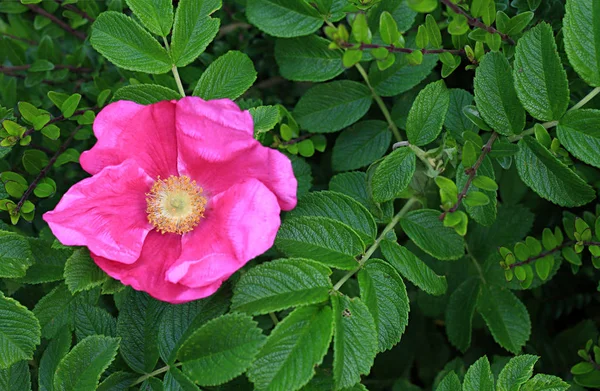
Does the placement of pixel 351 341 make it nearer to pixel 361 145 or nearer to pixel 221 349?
pixel 221 349

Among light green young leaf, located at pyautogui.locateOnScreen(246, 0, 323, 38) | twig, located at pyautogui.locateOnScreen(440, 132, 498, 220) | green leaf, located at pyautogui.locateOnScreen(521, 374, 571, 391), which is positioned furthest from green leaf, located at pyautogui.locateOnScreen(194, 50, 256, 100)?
green leaf, located at pyautogui.locateOnScreen(521, 374, 571, 391)

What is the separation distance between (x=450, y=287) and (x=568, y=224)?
0.46 meters

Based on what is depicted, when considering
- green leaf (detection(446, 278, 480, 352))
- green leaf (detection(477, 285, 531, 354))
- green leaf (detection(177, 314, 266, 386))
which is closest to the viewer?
green leaf (detection(177, 314, 266, 386))

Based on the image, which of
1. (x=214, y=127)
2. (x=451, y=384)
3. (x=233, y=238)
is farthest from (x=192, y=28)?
(x=451, y=384)

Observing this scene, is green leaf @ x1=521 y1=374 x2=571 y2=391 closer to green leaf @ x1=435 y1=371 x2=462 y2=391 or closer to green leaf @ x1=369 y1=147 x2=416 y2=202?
green leaf @ x1=435 y1=371 x2=462 y2=391

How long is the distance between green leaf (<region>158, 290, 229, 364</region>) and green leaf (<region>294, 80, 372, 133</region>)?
0.59 metres

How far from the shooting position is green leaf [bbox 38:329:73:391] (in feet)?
4.38

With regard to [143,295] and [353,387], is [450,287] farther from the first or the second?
[143,295]

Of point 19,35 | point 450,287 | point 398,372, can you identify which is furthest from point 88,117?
point 398,372

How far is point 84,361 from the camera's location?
1249mm

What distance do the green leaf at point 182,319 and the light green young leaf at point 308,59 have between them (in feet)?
2.12

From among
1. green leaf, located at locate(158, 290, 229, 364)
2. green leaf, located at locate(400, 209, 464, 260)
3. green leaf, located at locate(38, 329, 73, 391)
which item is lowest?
green leaf, located at locate(38, 329, 73, 391)

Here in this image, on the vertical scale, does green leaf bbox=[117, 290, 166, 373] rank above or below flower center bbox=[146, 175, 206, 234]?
below

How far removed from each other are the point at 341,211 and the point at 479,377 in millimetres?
450
